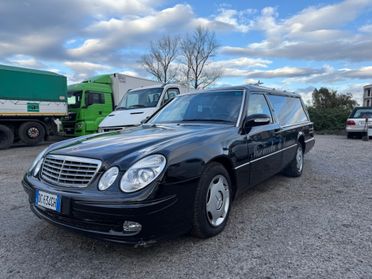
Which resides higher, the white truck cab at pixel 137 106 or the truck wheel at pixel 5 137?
the white truck cab at pixel 137 106

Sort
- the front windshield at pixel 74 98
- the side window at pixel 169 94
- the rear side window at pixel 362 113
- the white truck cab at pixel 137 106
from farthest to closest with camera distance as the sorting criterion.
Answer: the rear side window at pixel 362 113 → the front windshield at pixel 74 98 → the side window at pixel 169 94 → the white truck cab at pixel 137 106

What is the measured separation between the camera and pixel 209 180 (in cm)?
287

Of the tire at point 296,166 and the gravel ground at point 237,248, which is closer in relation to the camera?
the gravel ground at point 237,248

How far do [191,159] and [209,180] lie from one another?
0.33 m

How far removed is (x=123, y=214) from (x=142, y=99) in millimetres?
7400

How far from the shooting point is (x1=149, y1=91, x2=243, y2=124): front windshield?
3814 millimetres

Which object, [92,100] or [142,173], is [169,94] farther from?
[142,173]

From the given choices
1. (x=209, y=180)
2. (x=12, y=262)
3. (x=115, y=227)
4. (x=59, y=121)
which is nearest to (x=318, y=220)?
(x=209, y=180)

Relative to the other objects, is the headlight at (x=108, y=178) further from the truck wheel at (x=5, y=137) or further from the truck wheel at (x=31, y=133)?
the truck wheel at (x=31, y=133)

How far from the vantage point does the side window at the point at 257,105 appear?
3.97 metres

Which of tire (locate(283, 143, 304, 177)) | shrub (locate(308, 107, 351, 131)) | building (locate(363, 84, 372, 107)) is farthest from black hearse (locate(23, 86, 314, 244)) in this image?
→ building (locate(363, 84, 372, 107))

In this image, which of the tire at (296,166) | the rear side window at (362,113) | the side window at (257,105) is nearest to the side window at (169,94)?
the tire at (296,166)

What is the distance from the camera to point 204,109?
4.07 metres

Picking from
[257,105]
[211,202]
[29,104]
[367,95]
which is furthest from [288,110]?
[367,95]
